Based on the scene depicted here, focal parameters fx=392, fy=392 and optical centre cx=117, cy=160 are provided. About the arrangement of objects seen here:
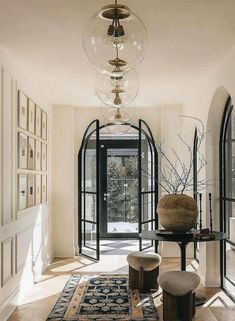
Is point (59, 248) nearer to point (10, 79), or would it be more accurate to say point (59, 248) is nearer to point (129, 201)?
point (129, 201)

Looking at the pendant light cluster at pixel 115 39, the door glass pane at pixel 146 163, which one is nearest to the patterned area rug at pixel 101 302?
the door glass pane at pixel 146 163

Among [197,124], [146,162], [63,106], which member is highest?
[63,106]

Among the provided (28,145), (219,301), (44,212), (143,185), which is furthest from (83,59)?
(143,185)

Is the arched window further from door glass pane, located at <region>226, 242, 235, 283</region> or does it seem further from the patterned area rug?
the patterned area rug

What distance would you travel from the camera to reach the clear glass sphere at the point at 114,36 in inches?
77.2

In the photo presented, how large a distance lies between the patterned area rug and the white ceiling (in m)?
2.74

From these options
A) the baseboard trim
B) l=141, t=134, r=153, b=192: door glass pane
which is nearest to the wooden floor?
the baseboard trim

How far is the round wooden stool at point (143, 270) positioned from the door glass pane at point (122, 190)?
4.08 m

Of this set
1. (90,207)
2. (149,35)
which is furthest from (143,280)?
(149,35)

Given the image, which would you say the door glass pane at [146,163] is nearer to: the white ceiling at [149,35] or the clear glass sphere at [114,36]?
the white ceiling at [149,35]

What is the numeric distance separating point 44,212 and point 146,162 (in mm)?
2370

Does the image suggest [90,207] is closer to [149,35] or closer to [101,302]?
[101,302]

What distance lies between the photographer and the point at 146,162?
7.57 metres

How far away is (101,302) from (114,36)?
3346 mm
